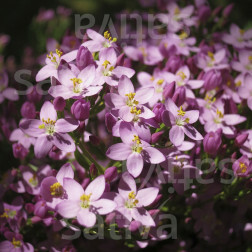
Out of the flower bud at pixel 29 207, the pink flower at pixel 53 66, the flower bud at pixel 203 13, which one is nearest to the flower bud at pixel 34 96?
the pink flower at pixel 53 66

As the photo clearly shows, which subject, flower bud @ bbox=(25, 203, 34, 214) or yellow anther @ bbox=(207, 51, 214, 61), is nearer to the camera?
flower bud @ bbox=(25, 203, 34, 214)

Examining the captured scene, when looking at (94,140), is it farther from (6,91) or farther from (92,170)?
(6,91)

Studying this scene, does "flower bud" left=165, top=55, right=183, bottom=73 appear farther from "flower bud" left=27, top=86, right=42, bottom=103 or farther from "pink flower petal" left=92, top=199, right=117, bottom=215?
"pink flower petal" left=92, top=199, right=117, bottom=215

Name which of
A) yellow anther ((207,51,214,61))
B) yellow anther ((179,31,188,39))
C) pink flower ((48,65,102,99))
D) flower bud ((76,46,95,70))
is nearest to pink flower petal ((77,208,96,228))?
pink flower ((48,65,102,99))

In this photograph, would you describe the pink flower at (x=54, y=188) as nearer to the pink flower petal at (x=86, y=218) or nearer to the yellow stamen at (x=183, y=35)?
the pink flower petal at (x=86, y=218)

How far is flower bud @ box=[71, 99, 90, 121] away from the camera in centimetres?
113

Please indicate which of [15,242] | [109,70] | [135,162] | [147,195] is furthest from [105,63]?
[15,242]

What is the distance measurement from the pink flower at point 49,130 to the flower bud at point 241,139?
556 mm

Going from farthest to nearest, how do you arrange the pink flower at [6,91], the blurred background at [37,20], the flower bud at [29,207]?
1. the blurred background at [37,20]
2. the pink flower at [6,91]
3. the flower bud at [29,207]

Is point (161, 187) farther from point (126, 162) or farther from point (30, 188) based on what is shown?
point (30, 188)

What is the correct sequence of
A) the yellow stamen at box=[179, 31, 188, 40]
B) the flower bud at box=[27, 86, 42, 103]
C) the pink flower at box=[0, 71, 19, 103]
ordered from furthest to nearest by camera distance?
the yellow stamen at box=[179, 31, 188, 40]
the pink flower at box=[0, 71, 19, 103]
the flower bud at box=[27, 86, 42, 103]

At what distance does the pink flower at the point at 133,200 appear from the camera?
3.67ft

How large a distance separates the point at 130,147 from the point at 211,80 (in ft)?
1.61

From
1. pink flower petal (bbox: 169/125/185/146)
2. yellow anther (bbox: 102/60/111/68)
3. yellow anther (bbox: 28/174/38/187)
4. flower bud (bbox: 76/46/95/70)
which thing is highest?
flower bud (bbox: 76/46/95/70)
